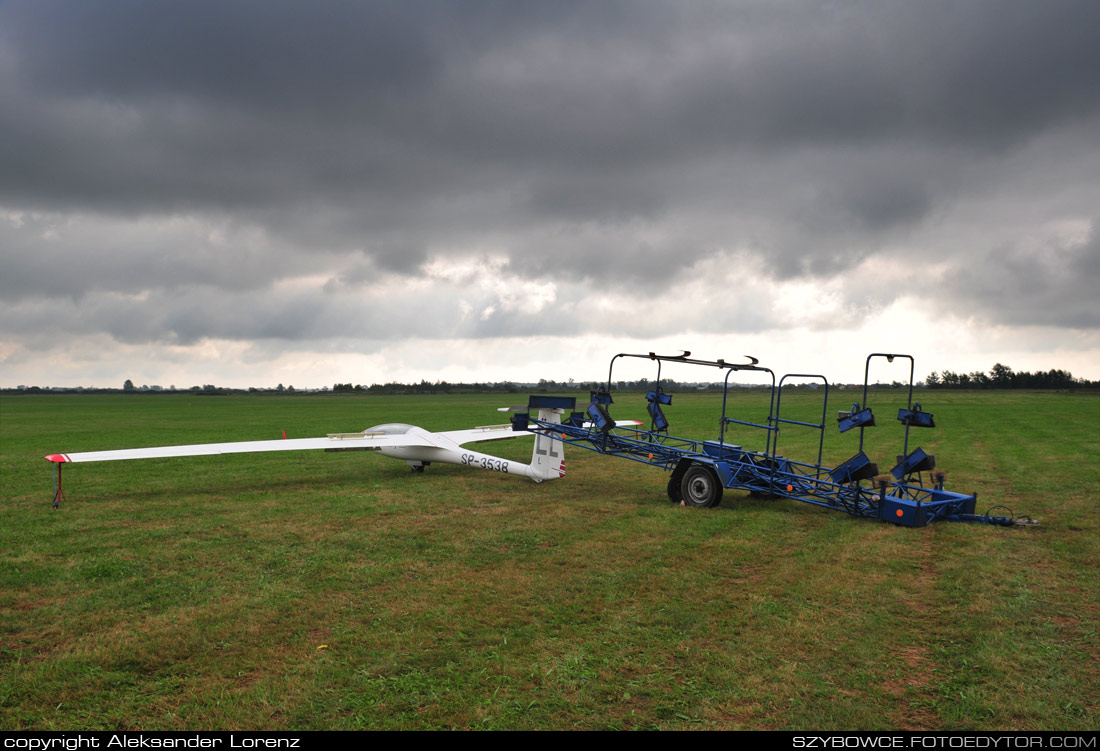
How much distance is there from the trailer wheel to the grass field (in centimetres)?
34

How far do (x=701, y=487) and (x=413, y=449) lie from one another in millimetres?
9244

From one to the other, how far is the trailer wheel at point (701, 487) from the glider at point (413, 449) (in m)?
3.82

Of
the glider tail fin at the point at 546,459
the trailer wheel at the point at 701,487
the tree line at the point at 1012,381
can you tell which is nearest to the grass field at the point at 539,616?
the trailer wheel at the point at 701,487

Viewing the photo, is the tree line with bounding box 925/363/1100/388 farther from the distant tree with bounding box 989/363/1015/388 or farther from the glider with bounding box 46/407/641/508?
the glider with bounding box 46/407/641/508

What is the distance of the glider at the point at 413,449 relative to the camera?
14555 mm

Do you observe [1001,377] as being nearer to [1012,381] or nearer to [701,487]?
[1012,381]

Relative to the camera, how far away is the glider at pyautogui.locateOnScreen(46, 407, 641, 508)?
47.8ft

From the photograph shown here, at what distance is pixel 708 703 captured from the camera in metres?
4.96

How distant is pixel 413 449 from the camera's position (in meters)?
18.6

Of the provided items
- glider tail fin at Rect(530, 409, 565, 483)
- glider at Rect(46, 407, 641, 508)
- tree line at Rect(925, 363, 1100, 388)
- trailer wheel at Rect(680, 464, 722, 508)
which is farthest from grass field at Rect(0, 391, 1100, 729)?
tree line at Rect(925, 363, 1100, 388)

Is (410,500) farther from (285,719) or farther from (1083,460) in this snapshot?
(1083,460)

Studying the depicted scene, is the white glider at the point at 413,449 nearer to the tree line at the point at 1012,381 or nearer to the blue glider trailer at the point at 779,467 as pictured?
the blue glider trailer at the point at 779,467

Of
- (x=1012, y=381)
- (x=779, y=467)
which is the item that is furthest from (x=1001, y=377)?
(x=779, y=467)

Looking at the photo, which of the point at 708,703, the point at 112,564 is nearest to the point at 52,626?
the point at 112,564
